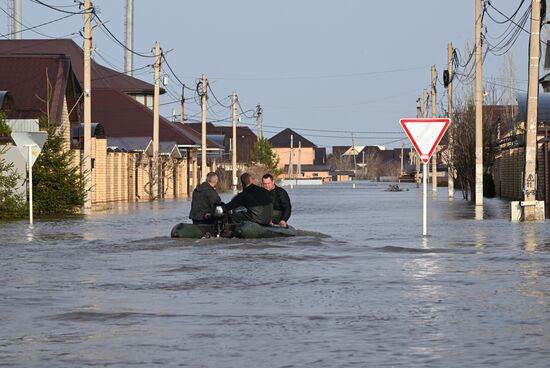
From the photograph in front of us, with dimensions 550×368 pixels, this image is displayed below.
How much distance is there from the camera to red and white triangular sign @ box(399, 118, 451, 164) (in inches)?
1056

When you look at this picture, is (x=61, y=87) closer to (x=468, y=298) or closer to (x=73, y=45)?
(x=468, y=298)

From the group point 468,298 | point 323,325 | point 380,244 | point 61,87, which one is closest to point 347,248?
point 380,244

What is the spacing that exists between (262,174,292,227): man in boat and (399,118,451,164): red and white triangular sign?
2.87m

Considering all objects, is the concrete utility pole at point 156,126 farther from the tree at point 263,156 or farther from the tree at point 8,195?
the tree at point 263,156

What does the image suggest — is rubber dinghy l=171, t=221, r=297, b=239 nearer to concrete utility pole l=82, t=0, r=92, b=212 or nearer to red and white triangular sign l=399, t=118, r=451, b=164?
red and white triangular sign l=399, t=118, r=451, b=164

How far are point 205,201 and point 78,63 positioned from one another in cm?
7403

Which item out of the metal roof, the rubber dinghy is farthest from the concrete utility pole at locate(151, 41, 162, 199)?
the rubber dinghy

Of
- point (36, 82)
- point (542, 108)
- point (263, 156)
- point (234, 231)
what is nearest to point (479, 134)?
point (542, 108)

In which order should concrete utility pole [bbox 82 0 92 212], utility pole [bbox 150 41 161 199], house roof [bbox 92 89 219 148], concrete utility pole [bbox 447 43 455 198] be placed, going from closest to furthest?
concrete utility pole [bbox 82 0 92 212] → utility pole [bbox 150 41 161 199] → concrete utility pole [bbox 447 43 455 198] → house roof [bbox 92 89 219 148]

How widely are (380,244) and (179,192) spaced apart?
61.7 metres

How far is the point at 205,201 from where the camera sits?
86.5 feet

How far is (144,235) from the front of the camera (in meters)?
30.9

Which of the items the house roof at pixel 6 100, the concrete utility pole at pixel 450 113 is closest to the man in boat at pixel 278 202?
the house roof at pixel 6 100

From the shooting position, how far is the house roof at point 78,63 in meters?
97.4
